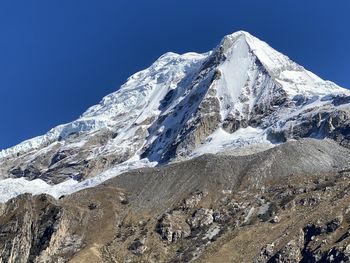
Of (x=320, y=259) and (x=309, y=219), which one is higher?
(x=309, y=219)

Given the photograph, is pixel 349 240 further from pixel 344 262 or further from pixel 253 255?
pixel 253 255

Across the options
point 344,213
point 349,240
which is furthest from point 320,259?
point 344,213

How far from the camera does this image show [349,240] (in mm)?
175625

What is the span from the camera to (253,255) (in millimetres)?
193500

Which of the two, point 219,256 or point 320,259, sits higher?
point 219,256

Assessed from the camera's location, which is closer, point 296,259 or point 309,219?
point 296,259

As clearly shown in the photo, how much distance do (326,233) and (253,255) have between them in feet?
62.2

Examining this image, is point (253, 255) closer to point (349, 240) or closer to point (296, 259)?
point (296, 259)

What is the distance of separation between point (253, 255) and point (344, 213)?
2474 centimetres

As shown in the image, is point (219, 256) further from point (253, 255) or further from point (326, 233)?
point (326, 233)

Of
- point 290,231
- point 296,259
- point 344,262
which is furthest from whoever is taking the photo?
point 290,231

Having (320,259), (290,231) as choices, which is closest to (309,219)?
(290,231)

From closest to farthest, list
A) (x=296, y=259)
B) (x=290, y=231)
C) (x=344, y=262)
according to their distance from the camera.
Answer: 1. (x=344, y=262)
2. (x=296, y=259)
3. (x=290, y=231)

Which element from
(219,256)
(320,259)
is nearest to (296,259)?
(320,259)
